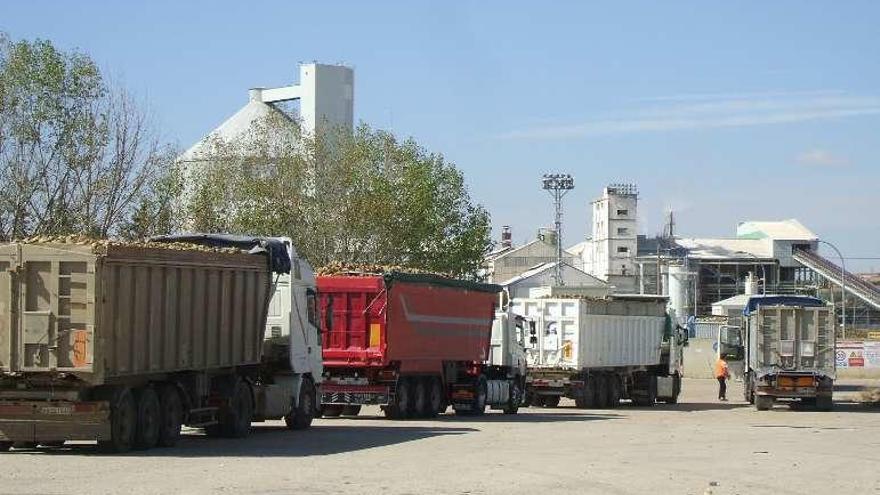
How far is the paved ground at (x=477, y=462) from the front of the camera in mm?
16141

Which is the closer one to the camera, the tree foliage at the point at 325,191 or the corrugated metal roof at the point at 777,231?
the tree foliage at the point at 325,191

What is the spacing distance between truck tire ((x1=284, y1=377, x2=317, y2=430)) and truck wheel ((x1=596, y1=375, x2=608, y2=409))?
54.6 ft

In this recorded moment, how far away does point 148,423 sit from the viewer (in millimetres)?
20703

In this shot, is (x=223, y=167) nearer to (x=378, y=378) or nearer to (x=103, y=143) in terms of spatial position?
(x=103, y=143)

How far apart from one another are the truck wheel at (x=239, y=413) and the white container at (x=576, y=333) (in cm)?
1592

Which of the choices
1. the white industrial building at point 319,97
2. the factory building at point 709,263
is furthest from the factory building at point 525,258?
the white industrial building at point 319,97

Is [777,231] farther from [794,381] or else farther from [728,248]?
[794,381]

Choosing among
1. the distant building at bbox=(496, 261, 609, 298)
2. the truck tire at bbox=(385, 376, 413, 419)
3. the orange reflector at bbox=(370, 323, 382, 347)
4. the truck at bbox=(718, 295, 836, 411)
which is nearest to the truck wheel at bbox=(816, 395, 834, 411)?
the truck at bbox=(718, 295, 836, 411)

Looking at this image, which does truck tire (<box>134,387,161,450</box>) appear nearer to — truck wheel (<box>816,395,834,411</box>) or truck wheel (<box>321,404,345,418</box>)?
truck wheel (<box>321,404,345,418</box>)

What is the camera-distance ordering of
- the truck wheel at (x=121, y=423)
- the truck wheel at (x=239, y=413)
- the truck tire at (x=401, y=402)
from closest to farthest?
the truck wheel at (x=121, y=423)
the truck wheel at (x=239, y=413)
the truck tire at (x=401, y=402)

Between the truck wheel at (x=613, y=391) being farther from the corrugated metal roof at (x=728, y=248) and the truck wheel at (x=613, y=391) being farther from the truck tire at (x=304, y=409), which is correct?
the corrugated metal roof at (x=728, y=248)

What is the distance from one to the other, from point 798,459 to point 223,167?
40.3 metres

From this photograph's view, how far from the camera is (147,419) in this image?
813 inches

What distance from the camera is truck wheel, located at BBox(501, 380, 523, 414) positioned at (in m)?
36.9
